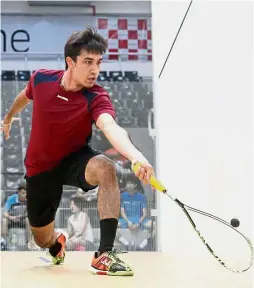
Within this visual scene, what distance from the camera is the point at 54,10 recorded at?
9352mm

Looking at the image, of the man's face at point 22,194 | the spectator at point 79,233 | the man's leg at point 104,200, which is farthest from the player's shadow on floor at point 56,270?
A: the man's face at point 22,194

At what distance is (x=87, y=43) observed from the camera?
2.24 m

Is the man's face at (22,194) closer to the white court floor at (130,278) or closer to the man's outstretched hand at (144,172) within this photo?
the white court floor at (130,278)

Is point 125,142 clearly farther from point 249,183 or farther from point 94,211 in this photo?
point 94,211

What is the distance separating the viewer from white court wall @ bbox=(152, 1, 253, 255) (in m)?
2.55

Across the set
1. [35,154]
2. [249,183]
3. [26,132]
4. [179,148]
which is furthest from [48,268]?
[26,132]

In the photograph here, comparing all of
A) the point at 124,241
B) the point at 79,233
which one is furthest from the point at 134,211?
→ the point at 79,233

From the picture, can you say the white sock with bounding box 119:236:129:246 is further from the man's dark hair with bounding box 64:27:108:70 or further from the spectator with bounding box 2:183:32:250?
the man's dark hair with bounding box 64:27:108:70

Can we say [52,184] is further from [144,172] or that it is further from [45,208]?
[144,172]

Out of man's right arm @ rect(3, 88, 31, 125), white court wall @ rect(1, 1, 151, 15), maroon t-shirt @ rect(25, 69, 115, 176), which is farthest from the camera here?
white court wall @ rect(1, 1, 151, 15)

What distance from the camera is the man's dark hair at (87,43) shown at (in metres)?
2.23

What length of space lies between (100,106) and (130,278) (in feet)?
1.90

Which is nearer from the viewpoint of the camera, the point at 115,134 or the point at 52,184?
the point at 115,134

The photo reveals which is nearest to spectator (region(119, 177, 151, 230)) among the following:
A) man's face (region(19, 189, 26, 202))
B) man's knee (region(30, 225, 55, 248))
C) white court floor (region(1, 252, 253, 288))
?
man's face (region(19, 189, 26, 202))
